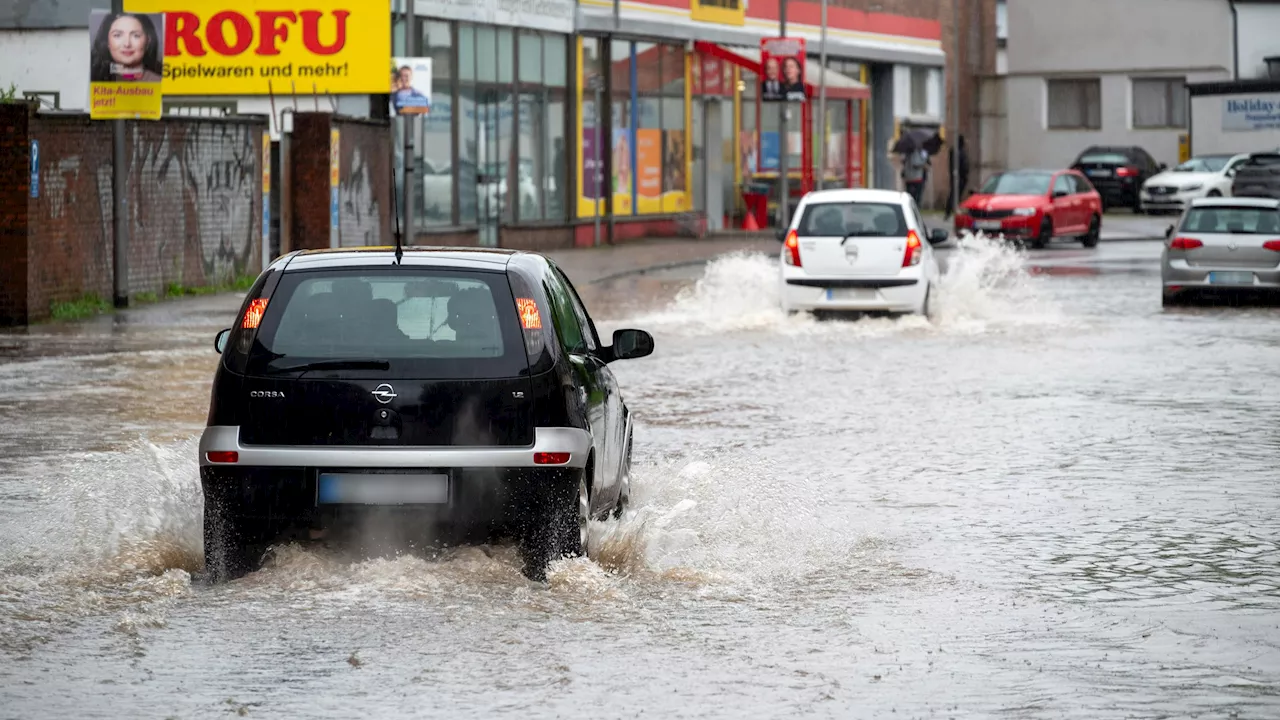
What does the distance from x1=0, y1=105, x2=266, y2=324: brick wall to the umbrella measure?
90.1ft

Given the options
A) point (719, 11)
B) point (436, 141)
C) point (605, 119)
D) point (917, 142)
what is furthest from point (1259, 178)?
point (436, 141)

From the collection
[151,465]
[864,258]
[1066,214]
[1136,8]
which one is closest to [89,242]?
[864,258]

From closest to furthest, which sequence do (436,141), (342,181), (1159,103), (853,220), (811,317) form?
(853,220)
(811,317)
(342,181)
(436,141)
(1159,103)

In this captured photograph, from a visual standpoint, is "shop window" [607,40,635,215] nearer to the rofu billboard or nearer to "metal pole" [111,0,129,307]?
"metal pole" [111,0,129,307]

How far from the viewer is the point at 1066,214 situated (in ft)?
144

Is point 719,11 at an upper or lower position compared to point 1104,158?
upper

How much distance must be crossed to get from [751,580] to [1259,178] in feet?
141

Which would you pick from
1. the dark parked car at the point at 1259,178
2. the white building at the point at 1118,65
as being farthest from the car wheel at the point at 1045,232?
the white building at the point at 1118,65

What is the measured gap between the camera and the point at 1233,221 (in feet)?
88.3

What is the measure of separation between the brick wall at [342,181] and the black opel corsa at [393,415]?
20.0 meters

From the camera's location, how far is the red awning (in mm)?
48219

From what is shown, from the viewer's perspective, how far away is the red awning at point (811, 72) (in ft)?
158

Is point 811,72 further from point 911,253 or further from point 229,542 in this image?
point 229,542

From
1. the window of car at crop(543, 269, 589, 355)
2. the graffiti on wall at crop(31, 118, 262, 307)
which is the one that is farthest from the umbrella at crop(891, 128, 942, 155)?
the window of car at crop(543, 269, 589, 355)
